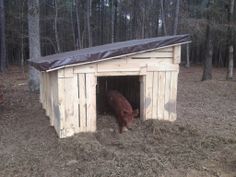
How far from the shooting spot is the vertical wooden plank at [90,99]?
5.66 m

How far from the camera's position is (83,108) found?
18.6ft

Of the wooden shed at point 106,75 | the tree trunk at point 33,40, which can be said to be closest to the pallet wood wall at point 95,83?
the wooden shed at point 106,75

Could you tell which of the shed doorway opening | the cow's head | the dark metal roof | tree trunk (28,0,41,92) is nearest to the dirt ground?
the cow's head

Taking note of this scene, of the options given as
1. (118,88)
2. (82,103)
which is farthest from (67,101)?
(118,88)

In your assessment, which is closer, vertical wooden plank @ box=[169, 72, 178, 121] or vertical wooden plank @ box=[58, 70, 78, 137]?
vertical wooden plank @ box=[58, 70, 78, 137]

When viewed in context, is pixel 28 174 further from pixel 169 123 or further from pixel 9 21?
pixel 9 21

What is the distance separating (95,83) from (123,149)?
145 centimetres

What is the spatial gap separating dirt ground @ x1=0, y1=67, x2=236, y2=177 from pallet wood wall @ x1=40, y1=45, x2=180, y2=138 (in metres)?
0.26

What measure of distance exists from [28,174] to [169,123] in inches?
128

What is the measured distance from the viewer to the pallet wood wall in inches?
217

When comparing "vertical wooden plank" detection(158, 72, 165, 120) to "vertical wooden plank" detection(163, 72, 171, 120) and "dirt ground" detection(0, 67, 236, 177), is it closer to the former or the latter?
"vertical wooden plank" detection(163, 72, 171, 120)

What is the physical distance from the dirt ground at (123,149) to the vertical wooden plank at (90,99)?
0.74 feet

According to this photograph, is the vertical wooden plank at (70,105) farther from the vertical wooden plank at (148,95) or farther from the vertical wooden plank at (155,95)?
the vertical wooden plank at (155,95)

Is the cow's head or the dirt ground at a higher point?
the cow's head
